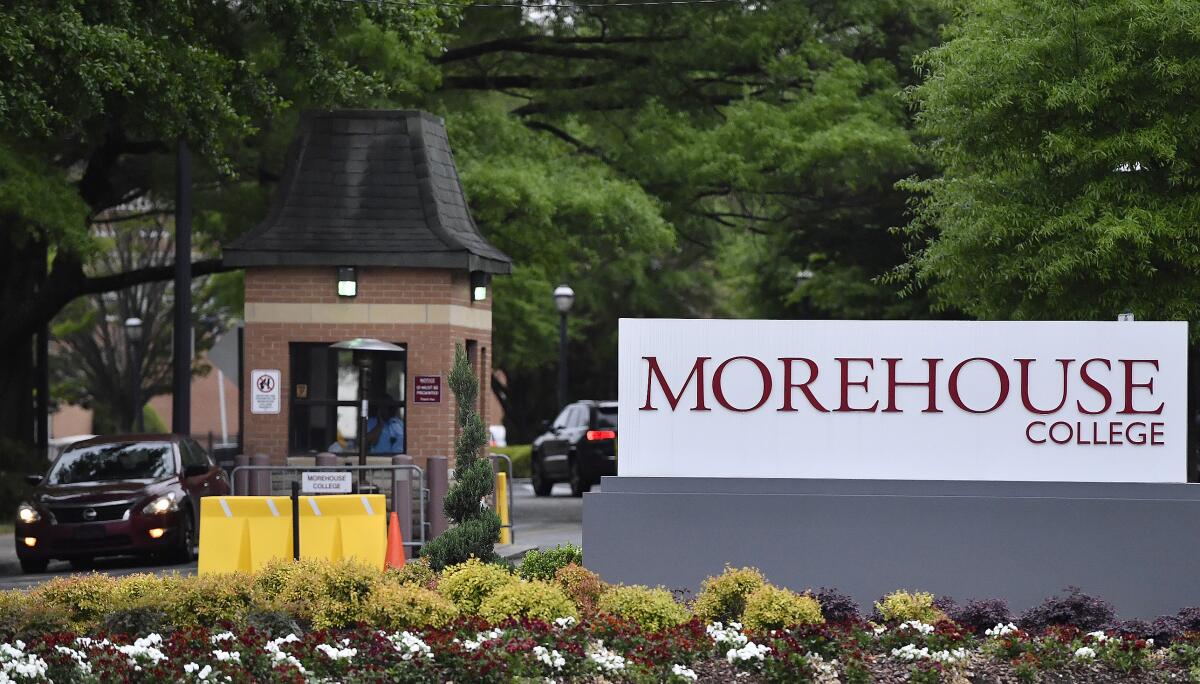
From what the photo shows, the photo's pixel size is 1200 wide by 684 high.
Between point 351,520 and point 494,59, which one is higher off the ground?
point 494,59

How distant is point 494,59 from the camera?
2923cm

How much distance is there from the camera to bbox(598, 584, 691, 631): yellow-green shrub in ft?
32.6

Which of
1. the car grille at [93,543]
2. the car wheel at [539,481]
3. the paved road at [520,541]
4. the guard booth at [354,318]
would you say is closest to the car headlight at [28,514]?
the car grille at [93,543]

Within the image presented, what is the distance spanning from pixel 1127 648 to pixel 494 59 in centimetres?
2108

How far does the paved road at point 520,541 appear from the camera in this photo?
18531mm

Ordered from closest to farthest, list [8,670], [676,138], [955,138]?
[8,670]
[955,138]
[676,138]

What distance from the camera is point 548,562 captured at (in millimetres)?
12477

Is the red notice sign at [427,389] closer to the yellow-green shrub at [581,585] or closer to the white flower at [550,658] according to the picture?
the yellow-green shrub at [581,585]

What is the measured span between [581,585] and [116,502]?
30.9ft

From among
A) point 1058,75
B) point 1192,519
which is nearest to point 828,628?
point 1192,519

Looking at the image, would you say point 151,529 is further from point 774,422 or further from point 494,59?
point 494,59

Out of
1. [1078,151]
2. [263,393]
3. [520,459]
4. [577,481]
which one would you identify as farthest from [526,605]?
[520,459]

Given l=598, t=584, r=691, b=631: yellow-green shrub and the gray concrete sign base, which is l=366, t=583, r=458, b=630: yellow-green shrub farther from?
the gray concrete sign base

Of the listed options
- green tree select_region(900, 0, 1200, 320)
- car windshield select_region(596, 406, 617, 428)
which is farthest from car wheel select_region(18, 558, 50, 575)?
car windshield select_region(596, 406, 617, 428)
